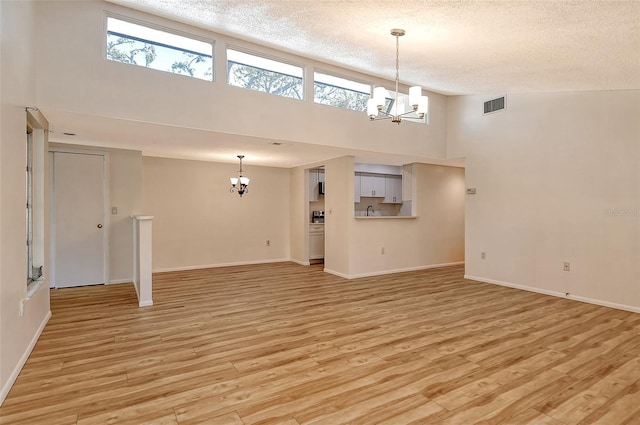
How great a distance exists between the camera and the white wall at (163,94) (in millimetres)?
3439

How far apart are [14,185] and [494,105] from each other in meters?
6.46

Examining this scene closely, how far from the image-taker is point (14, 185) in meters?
2.60

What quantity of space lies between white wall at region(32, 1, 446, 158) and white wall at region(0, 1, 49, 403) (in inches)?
11.4

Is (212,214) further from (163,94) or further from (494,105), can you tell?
(494,105)

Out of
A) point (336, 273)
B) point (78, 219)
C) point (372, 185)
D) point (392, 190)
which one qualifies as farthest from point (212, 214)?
point (392, 190)

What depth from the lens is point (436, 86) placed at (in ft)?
18.2

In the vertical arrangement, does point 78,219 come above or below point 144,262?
above

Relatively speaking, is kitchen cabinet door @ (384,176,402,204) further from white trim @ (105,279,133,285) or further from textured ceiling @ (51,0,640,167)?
white trim @ (105,279,133,285)

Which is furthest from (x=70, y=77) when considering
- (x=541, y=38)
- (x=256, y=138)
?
(x=541, y=38)

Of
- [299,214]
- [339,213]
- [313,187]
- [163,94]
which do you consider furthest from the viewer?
[313,187]

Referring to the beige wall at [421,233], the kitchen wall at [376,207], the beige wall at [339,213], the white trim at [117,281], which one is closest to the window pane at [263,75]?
the beige wall at [339,213]

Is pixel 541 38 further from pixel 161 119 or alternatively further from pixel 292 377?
pixel 161 119

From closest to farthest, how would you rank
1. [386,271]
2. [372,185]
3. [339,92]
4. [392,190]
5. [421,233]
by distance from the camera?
[339,92]
[386,271]
[421,233]
[372,185]
[392,190]

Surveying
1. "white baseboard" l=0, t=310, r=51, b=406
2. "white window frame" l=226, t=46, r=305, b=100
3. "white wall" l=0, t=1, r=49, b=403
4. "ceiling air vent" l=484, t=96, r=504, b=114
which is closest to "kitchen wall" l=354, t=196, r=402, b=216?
"ceiling air vent" l=484, t=96, r=504, b=114
